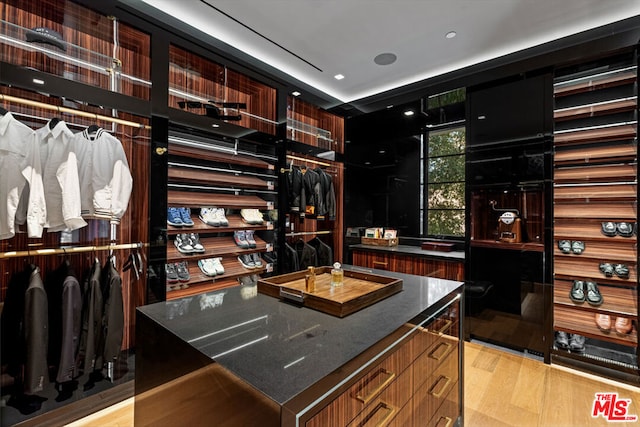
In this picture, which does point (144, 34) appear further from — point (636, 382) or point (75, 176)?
point (636, 382)

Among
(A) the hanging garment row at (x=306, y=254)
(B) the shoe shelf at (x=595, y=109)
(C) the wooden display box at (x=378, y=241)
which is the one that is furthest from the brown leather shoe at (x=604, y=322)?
(A) the hanging garment row at (x=306, y=254)

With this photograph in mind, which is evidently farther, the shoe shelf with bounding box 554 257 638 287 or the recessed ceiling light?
the recessed ceiling light

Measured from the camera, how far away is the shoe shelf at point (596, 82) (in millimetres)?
2590

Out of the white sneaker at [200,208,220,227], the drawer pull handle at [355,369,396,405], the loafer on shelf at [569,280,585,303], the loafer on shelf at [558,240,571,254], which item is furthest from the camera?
the white sneaker at [200,208,220,227]

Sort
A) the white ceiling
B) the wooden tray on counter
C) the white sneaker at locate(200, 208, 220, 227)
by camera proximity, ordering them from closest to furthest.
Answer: the wooden tray on counter, the white ceiling, the white sneaker at locate(200, 208, 220, 227)

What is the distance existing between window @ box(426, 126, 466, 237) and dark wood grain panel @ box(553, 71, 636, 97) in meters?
1.19

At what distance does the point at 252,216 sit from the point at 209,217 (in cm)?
49

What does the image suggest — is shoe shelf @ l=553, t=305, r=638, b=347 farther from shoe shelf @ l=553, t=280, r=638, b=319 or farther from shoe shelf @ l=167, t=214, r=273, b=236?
shoe shelf @ l=167, t=214, r=273, b=236

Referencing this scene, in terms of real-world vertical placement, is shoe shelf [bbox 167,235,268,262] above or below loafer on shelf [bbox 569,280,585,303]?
above

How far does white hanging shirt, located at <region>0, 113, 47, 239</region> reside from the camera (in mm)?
1741

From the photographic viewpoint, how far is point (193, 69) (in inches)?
115

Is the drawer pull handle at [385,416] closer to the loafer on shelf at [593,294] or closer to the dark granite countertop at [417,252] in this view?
the dark granite countertop at [417,252]

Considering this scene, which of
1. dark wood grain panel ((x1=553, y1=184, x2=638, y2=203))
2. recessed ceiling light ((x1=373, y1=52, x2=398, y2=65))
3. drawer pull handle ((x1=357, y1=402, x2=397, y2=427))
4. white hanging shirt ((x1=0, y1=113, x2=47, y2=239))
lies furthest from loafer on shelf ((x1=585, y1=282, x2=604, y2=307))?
white hanging shirt ((x1=0, y1=113, x2=47, y2=239))

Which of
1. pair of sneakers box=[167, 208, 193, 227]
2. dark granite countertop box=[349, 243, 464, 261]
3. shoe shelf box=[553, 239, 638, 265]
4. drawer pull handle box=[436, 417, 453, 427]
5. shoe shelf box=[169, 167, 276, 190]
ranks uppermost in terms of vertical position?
shoe shelf box=[169, 167, 276, 190]
